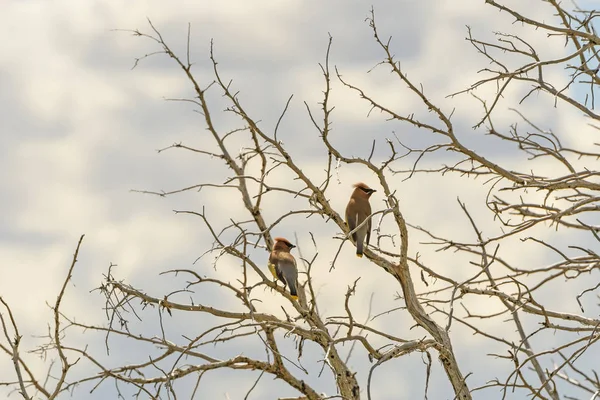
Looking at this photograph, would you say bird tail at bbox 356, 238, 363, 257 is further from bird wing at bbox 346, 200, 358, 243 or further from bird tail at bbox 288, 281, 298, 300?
bird wing at bbox 346, 200, 358, 243

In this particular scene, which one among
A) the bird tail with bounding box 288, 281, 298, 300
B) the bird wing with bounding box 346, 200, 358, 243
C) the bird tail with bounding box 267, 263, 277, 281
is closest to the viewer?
the bird tail with bounding box 288, 281, 298, 300

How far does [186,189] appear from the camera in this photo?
7344 mm

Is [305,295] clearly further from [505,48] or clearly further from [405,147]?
[505,48]

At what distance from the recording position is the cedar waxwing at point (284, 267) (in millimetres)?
8742

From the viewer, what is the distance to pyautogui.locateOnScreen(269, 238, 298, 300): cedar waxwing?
8.74 metres

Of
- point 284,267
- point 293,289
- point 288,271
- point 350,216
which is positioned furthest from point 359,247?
point 350,216

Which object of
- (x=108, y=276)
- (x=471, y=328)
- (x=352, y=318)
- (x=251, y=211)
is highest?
(x=251, y=211)

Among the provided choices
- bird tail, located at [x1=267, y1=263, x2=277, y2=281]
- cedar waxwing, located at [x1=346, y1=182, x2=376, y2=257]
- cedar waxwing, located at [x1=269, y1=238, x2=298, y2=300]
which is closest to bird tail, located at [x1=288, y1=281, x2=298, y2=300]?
cedar waxwing, located at [x1=269, y1=238, x2=298, y2=300]

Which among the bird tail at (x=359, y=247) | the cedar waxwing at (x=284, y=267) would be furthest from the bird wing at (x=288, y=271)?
the bird tail at (x=359, y=247)

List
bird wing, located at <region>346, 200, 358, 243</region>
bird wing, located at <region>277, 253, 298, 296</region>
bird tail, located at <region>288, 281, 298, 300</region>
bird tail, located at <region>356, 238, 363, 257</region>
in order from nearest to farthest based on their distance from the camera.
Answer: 1. bird tail, located at <region>356, 238, 363, 257</region>
2. bird tail, located at <region>288, 281, 298, 300</region>
3. bird wing, located at <region>277, 253, 298, 296</region>
4. bird wing, located at <region>346, 200, 358, 243</region>

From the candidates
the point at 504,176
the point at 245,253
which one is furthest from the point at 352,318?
the point at 504,176

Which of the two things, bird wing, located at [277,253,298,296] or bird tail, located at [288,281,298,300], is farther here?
bird wing, located at [277,253,298,296]

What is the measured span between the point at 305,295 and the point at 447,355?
185cm

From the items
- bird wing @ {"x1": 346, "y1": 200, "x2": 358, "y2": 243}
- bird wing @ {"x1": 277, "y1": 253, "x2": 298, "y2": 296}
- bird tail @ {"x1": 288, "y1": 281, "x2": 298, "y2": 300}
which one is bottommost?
bird tail @ {"x1": 288, "y1": 281, "x2": 298, "y2": 300}
